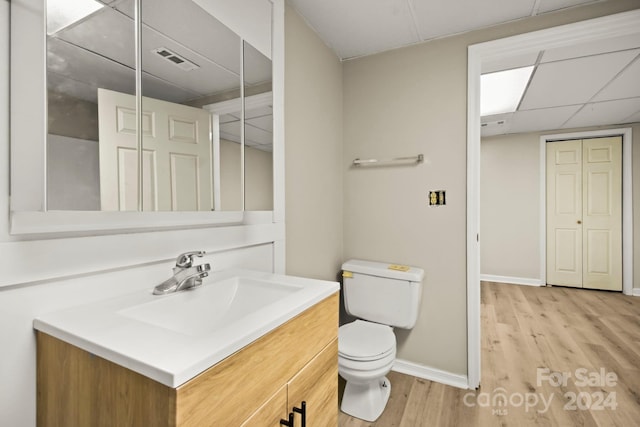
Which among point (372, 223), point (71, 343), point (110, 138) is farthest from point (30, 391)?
point (372, 223)

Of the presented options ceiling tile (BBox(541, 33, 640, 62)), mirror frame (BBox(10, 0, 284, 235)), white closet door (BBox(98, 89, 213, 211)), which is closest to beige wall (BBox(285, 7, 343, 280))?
white closet door (BBox(98, 89, 213, 211))

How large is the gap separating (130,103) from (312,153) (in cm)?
112

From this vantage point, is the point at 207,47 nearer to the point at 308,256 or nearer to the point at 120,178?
the point at 120,178

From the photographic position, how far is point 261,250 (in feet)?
4.77

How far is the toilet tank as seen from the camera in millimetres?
1866

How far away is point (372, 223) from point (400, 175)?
39 centimetres

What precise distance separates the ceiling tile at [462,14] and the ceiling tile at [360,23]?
0.08 meters

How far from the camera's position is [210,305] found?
101 cm

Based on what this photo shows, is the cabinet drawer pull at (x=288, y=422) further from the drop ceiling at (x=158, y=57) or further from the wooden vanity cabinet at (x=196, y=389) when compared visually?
the drop ceiling at (x=158, y=57)

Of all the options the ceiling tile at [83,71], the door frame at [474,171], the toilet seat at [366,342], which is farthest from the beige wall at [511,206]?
the ceiling tile at [83,71]

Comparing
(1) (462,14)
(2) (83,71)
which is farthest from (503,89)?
(2) (83,71)

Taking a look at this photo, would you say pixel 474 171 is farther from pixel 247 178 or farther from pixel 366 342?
pixel 247 178

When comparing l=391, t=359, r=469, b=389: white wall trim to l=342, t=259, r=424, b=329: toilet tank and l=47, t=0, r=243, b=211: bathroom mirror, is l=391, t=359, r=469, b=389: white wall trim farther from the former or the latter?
l=47, t=0, r=243, b=211: bathroom mirror

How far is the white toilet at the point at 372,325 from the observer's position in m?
1.55
